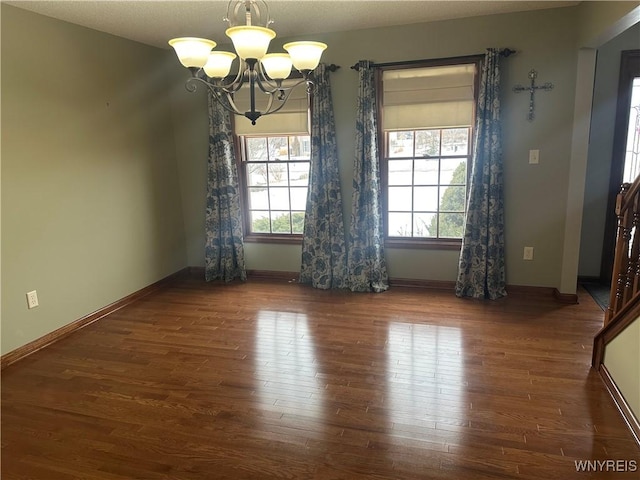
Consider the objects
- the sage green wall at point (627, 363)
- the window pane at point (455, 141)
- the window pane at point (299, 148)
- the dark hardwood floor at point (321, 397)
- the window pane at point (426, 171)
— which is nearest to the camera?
the dark hardwood floor at point (321, 397)

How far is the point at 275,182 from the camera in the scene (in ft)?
15.8

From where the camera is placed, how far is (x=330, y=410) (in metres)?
2.54

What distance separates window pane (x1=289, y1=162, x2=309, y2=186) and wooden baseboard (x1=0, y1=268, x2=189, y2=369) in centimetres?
170

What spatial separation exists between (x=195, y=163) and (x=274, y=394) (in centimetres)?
300

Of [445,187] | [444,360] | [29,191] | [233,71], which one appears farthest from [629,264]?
[29,191]

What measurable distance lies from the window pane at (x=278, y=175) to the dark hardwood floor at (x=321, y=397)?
1.42m

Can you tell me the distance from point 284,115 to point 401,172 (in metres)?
1.29

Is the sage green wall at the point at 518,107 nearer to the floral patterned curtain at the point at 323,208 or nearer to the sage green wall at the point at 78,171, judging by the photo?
the floral patterned curtain at the point at 323,208

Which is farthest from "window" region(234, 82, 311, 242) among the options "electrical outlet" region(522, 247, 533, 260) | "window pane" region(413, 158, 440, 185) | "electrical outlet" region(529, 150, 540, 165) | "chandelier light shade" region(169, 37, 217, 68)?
"chandelier light shade" region(169, 37, 217, 68)

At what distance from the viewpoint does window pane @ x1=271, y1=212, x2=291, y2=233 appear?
4.88 metres

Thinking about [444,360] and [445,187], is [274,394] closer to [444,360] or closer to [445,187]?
[444,360]

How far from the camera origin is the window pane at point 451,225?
4363mm

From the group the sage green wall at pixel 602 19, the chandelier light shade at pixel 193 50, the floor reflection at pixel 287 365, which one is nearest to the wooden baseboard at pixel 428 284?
the floor reflection at pixel 287 365

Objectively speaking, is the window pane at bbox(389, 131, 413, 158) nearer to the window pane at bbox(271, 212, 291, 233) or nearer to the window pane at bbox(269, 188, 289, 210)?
the window pane at bbox(269, 188, 289, 210)
